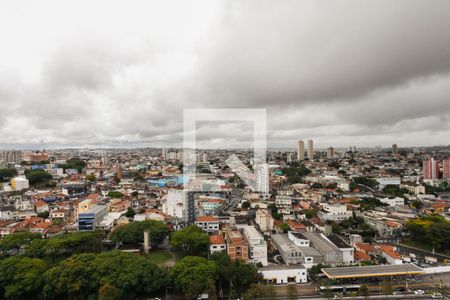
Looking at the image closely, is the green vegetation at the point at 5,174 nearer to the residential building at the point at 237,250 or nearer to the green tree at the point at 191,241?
the green tree at the point at 191,241

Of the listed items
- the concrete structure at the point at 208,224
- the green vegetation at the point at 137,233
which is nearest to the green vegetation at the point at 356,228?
the concrete structure at the point at 208,224

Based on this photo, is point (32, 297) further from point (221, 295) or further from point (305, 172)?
point (305, 172)

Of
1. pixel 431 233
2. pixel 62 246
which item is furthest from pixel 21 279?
pixel 431 233

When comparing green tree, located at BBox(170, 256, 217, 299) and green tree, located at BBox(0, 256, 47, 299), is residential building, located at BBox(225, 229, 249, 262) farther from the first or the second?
green tree, located at BBox(0, 256, 47, 299)

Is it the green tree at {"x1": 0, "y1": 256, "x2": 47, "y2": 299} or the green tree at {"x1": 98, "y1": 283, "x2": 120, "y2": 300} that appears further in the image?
the green tree at {"x1": 0, "y1": 256, "x2": 47, "y2": 299}

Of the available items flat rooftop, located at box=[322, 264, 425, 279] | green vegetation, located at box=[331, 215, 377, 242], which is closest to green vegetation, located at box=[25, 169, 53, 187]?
green vegetation, located at box=[331, 215, 377, 242]

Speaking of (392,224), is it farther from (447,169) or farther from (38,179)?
(38,179)

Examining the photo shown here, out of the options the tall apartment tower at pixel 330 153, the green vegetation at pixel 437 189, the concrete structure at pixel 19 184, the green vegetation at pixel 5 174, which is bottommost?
the green vegetation at pixel 437 189
